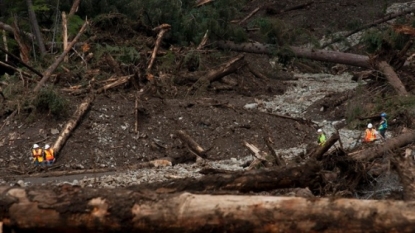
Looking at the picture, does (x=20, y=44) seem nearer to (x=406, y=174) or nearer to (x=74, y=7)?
(x=74, y=7)

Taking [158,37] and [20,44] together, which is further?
[158,37]

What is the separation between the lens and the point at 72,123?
1543 centimetres

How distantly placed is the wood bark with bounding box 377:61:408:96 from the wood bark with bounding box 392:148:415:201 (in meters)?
9.13

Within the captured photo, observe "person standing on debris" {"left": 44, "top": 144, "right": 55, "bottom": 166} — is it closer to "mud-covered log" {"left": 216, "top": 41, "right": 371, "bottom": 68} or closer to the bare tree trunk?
the bare tree trunk

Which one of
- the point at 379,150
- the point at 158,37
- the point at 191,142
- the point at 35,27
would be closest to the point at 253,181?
the point at 379,150

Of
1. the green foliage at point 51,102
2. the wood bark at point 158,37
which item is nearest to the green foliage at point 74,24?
the wood bark at point 158,37

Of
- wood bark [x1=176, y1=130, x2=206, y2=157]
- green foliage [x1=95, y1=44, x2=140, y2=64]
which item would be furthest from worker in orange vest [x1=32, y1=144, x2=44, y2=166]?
green foliage [x1=95, y1=44, x2=140, y2=64]

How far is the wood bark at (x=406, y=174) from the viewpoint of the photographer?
7.95 meters

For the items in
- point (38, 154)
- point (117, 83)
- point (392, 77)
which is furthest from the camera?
point (392, 77)

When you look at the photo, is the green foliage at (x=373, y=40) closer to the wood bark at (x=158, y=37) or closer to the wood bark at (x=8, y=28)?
the wood bark at (x=158, y=37)

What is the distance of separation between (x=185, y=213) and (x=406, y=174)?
2986 mm

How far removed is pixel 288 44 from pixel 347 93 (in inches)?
160

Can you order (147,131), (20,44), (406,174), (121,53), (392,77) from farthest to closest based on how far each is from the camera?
(20,44)
(121,53)
(392,77)
(147,131)
(406,174)

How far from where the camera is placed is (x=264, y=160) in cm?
1116
